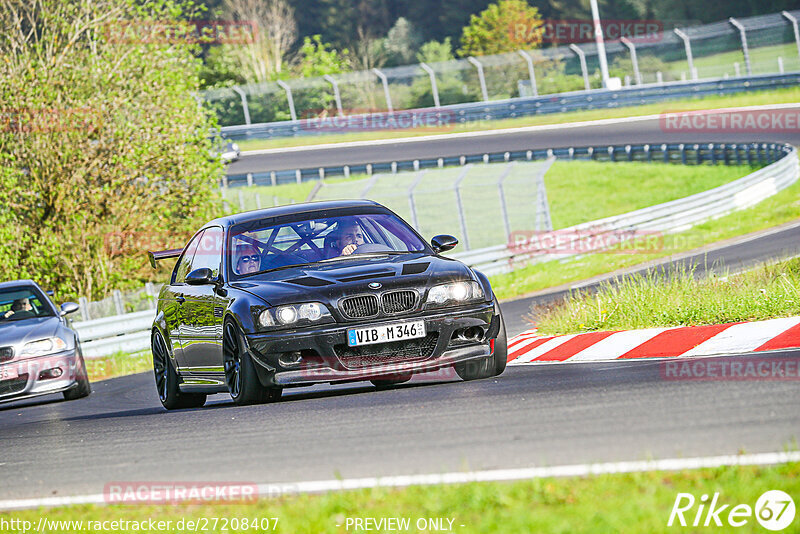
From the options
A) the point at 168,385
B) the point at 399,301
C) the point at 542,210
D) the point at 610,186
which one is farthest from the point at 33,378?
the point at 610,186

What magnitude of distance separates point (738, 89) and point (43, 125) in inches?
1076

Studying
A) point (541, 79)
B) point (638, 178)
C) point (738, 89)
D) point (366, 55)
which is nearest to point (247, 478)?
point (638, 178)

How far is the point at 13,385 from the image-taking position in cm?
1319

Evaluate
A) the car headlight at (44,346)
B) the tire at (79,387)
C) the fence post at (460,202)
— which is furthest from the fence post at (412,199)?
the car headlight at (44,346)

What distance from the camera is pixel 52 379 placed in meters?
13.4

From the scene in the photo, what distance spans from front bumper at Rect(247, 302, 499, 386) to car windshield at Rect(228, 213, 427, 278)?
1.11 meters

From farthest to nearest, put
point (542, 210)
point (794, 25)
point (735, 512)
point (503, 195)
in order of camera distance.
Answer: point (794, 25) → point (542, 210) → point (503, 195) → point (735, 512)

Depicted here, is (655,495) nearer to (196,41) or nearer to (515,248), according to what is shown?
(515,248)

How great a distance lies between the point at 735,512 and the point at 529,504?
777mm

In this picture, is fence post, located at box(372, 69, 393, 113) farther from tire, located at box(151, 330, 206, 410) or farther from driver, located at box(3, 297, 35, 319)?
tire, located at box(151, 330, 206, 410)

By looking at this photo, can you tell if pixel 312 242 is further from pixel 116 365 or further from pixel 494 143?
pixel 494 143

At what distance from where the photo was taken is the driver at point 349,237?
31.3ft

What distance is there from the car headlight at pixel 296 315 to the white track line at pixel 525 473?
2.86 m

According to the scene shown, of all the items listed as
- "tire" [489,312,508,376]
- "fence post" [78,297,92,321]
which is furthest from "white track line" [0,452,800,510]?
"fence post" [78,297,92,321]
